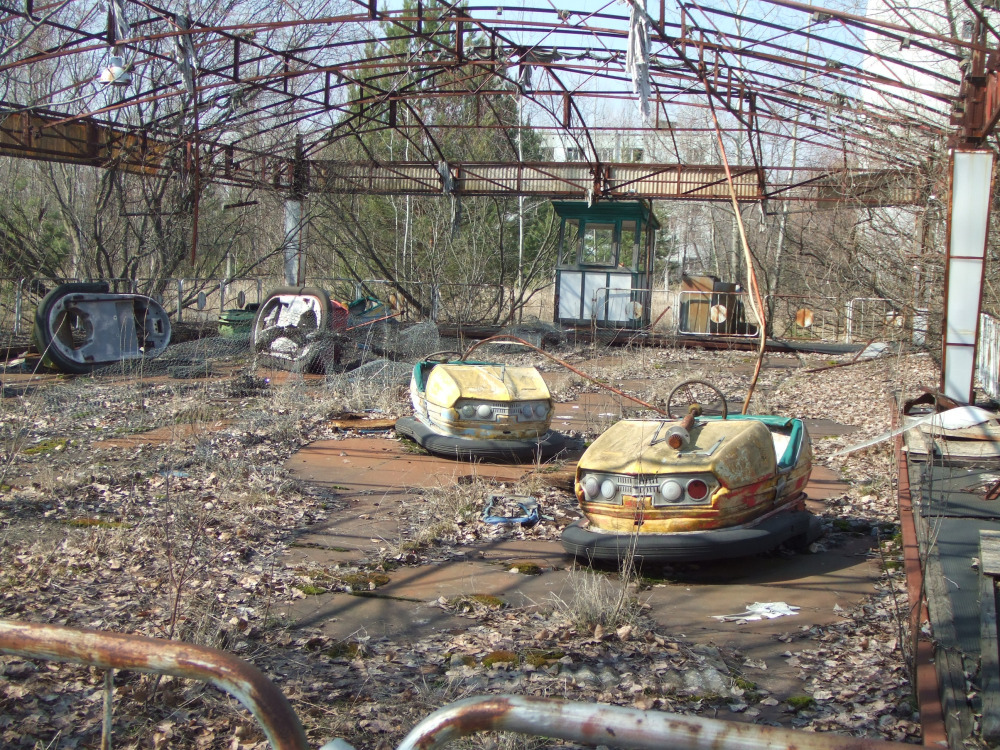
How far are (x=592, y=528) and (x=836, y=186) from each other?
14.6 metres

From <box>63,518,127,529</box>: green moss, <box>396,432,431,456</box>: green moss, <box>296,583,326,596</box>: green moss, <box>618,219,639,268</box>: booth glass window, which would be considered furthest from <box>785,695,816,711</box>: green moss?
<box>618,219,639,268</box>: booth glass window

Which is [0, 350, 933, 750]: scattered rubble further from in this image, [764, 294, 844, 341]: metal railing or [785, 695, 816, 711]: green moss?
[764, 294, 844, 341]: metal railing

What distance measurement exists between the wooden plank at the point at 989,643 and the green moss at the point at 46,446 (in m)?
7.06

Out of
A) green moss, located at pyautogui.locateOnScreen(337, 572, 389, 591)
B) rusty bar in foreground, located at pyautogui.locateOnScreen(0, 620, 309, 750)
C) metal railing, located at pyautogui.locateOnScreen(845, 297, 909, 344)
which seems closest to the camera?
rusty bar in foreground, located at pyautogui.locateOnScreen(0, 620, 309, 750)

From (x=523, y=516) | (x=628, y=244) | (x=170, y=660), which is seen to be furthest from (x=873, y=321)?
(x=170, y=660)

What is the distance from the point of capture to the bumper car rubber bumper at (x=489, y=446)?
810 cm

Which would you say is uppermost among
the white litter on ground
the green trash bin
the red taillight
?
the green trash bin

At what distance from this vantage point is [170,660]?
5.60ft

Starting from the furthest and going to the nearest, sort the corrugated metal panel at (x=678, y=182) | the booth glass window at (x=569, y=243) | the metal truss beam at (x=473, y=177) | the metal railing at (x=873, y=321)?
the booth glass window at (x=569, y=243) < the corrugated metal panel at (x=678, y=182) < the metal truss beam at (x=473, y=177) < the metal railing at (x=873, y=321)

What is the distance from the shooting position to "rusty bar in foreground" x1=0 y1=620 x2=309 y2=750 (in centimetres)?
161

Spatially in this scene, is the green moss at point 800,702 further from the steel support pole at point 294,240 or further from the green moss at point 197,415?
the steel support pole at point 294,240

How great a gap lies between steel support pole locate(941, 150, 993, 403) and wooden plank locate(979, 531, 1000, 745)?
5.89 m

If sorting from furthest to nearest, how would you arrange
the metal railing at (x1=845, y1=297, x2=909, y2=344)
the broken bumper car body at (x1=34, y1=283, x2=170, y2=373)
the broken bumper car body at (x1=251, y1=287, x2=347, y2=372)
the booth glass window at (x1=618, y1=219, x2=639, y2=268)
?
the booth glass window at (x1=618, y1=219, x2=639, y2=268) → the metal railing at (x1=845, y1=297, x2=909, y2=344) → the broken bumper car body at (x1=251, y1=287, x2=347, y2=372) → the broken bumper car body at (x1=34, y1=283, x2=170, y2=373)

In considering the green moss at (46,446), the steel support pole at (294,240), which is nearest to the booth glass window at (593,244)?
the steel support pole at (294,240)
